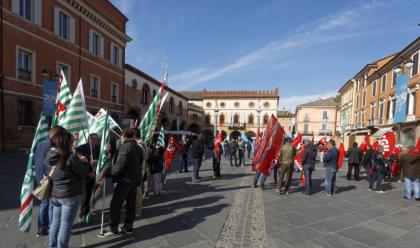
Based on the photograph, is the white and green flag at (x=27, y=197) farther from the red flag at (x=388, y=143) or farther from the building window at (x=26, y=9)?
the building window at (x=26, y=9)

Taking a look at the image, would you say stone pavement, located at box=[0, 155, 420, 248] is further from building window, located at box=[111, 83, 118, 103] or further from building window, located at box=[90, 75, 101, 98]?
building window, located at box=[111, 83, 118, 103]

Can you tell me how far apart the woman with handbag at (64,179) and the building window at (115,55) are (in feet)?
78.0

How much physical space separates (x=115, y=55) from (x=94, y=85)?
176 inches

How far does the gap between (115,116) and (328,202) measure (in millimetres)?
22540

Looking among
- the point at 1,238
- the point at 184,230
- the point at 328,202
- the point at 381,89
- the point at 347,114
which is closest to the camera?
the point at 1,238

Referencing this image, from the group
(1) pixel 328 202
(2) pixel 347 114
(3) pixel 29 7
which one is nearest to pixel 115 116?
(3) pixel 29 7

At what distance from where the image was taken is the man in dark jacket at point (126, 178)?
4.04 metres

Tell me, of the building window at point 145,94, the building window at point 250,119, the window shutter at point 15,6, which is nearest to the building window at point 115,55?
the building window at point 145,94

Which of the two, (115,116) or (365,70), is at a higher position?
(365,70)

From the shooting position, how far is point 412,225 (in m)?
5.24

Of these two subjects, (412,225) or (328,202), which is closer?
(412,225)

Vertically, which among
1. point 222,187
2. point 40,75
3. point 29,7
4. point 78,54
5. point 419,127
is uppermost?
point 29,7

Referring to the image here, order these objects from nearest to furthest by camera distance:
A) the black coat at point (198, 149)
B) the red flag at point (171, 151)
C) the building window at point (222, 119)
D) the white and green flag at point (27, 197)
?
1. the white and green flag at point (27, 197)
2. the red flag at point (171, 151)
3. the black coat at point (198, 149)
4. the building window at point (222, 119)

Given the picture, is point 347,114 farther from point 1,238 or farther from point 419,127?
point 1,238
